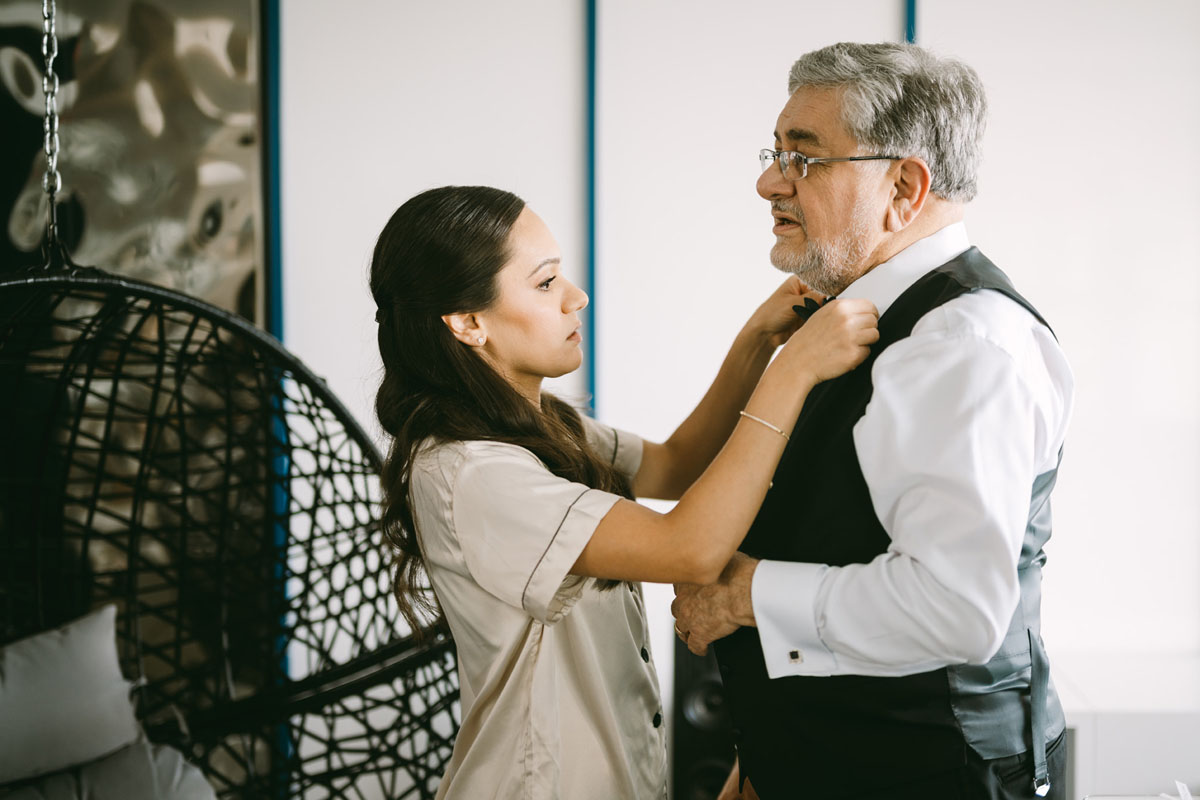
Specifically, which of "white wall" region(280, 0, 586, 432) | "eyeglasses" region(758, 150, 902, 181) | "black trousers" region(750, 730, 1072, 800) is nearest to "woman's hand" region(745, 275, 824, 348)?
"eyeglasses" region(758, 150, 902, 181)

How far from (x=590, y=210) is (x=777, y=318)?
128cm

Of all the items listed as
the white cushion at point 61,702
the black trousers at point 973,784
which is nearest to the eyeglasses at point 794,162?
the black trousers at point 973,784

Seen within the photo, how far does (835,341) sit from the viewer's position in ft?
4.26

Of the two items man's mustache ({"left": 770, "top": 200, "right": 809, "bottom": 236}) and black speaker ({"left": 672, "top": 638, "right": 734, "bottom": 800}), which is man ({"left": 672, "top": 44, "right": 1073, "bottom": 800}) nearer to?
man's mustache ({"left": 770, "top": 200, "right": 809, "bottom": 236})

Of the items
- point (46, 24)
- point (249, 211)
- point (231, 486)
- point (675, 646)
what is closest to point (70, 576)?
point (231, 486)

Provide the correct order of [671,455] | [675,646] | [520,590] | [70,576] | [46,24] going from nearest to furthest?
[520,590]
[46,24]
[671,455]
[70,576]
[675,646]

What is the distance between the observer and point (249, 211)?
9.80 ft

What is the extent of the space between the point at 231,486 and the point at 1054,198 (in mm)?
2480

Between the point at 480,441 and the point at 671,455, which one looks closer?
the point at 480,441

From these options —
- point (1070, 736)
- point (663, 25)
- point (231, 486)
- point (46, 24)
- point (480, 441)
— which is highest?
point (663, 25)

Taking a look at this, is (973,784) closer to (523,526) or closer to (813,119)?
(523,526)

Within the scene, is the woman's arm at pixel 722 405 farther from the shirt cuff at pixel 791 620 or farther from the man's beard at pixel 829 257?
the shirt cuff at pixel 791 620

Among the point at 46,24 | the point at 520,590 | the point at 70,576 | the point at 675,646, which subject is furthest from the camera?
the point at 675,646

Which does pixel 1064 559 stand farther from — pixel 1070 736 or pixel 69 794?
pixel 69 794
